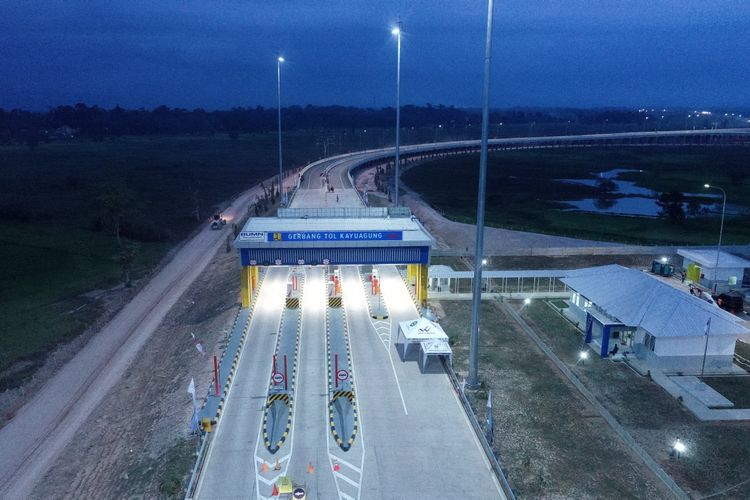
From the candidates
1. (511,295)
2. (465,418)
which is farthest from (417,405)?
(511,295)

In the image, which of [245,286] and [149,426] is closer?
[149,426]

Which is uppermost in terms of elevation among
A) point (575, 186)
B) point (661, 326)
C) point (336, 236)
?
point (575, 186)

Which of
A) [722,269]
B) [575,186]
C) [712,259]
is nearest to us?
[722,269]

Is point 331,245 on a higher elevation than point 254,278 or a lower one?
higher

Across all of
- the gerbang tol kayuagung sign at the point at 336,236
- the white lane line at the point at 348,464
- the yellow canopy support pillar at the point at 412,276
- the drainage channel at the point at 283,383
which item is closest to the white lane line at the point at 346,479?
the white lane line at the point at 348,464

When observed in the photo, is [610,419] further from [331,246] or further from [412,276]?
[412,276]

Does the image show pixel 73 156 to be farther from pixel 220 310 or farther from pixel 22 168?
pixel 220 310

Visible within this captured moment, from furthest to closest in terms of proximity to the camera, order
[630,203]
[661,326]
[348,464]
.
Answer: [630,203] → [661,326] → [348,464]

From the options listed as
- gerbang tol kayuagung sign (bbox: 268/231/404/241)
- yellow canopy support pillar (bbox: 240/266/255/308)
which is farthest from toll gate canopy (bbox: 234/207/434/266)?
yellow canopy support pillar (bbox: 240/266/255/308)

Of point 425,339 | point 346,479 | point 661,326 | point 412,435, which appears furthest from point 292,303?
point 661,326
